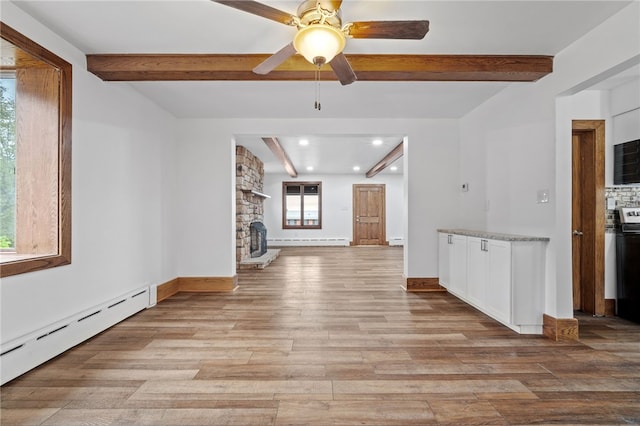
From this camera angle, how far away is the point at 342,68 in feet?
6.84

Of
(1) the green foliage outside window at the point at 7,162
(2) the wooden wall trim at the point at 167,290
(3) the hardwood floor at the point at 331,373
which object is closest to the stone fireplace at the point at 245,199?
(2) the wooden wall trim at the point at 167,290

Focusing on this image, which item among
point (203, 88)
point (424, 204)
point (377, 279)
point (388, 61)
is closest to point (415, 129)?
point (424, 204)

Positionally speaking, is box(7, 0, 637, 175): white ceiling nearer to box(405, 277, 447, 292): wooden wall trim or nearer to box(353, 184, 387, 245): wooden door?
box(405, 277, 447, 292): wooden wall trim

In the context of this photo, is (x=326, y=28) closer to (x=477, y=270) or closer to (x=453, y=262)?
(x=477, y=270)

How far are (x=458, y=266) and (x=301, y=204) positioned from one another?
23.0 ft

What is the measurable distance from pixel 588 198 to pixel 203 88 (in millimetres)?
4334

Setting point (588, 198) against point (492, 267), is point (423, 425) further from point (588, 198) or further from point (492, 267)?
point (588, 198)

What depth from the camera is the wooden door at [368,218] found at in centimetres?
995

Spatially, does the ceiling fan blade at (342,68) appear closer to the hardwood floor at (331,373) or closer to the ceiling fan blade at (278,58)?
the ceiling fan blade at (278,58)

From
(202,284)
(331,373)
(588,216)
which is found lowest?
(331,373)

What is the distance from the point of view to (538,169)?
270 cm

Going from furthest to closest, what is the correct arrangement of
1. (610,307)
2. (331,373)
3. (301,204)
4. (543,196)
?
(301,204), (610,307), (543,196), (331,373)

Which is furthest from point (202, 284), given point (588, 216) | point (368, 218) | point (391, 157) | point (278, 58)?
point (368, 218)

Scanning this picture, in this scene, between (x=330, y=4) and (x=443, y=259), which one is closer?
(x=330, y=4)
